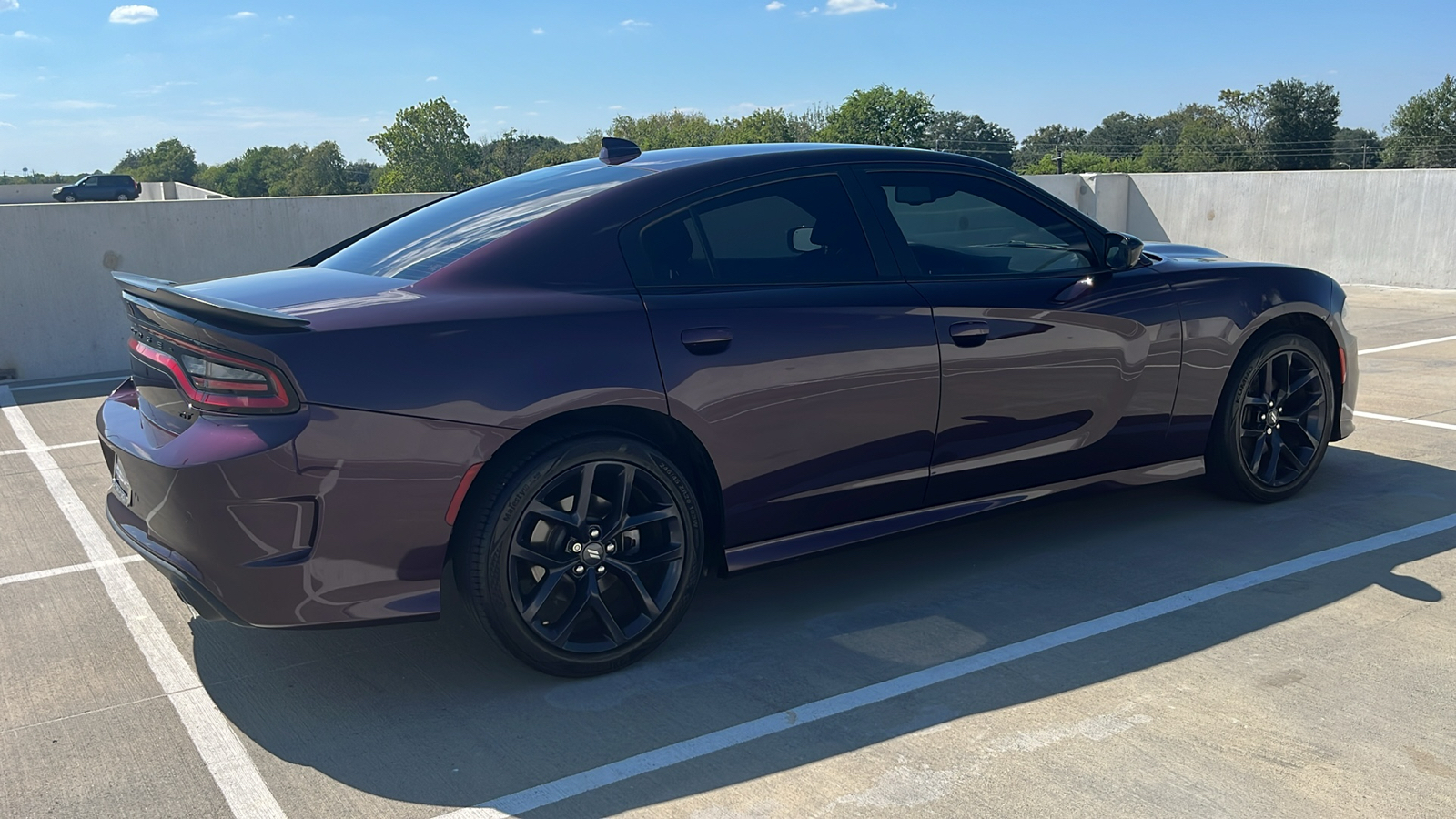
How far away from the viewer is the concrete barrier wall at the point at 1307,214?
15.2 m

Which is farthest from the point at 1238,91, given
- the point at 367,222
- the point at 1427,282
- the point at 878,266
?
the point at 878,266

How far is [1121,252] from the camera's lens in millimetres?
4348

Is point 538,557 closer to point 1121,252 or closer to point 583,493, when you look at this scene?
point 583,493

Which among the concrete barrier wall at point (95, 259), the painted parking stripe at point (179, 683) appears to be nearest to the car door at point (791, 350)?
the painted parking stripe at point (179, 683)

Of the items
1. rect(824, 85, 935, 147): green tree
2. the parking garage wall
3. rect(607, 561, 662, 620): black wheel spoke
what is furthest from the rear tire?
rect(824, 85, 935, 147): green tree

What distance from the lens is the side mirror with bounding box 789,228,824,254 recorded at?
3674 mm

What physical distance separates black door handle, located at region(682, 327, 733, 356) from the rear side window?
0.18 m

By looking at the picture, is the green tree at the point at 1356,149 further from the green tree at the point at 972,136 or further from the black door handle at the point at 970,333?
the black door handle at the point at 970,333

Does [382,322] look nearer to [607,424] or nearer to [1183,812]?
[607,424]

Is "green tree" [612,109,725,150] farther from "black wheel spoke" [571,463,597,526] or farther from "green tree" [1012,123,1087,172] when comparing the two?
"black wheel spoke" [571,463,597,526]

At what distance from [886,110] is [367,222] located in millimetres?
75558

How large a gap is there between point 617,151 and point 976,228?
4.39ft

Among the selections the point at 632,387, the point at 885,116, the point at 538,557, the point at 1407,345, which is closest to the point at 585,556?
the point at 538,557

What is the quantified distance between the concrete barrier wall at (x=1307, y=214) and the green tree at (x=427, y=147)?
121m
